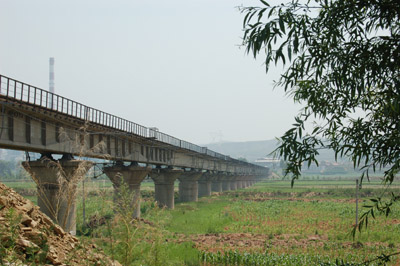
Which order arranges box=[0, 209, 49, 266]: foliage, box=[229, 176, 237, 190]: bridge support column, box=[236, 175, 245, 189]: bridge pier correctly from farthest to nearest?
1. box=[236, 175, 245, 189]: bridge pier
2. box=[229, 176, 237, 190]: bridge support column
3. box=[0, 209, 49, 266]: foliage

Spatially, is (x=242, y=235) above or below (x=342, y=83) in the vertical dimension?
below

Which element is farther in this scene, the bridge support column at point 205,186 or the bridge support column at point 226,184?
the bridge support column at point 226,184

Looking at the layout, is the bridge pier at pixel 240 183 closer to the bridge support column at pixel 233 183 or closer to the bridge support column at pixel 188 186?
the bridge support column at pixel 233 183

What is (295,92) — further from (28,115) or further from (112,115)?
(112,115)

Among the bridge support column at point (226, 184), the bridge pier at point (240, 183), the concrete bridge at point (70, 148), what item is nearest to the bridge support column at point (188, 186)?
the concrete bridge at point (70, 148)

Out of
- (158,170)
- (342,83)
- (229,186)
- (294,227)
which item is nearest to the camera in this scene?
(342,83)

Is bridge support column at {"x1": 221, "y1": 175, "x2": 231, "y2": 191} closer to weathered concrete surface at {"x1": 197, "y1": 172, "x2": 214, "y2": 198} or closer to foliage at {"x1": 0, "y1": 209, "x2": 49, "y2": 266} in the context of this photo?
weathered concrete surface at {"x1": 197, "y1": 172, "x2": 214, "y2": 198}

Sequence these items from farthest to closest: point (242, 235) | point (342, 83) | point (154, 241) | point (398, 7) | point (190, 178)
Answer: point (190, 178) → point (242, 235) → point (154, 241) → point (342, 83) → point (398, 7)

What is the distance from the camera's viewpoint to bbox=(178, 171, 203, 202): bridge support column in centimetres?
8038

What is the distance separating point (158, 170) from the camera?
64000mm

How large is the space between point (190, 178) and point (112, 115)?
42.3 metres

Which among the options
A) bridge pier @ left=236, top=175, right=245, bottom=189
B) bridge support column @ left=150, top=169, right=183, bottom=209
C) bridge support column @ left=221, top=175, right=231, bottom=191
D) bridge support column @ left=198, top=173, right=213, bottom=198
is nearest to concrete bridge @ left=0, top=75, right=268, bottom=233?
bridge support column @ left=150, top=169, right=183, bottom=209

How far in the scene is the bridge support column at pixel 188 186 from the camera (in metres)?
80.4

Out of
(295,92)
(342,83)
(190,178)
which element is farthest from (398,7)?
(190,178)
